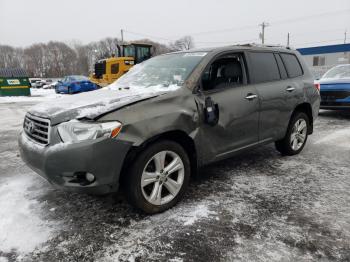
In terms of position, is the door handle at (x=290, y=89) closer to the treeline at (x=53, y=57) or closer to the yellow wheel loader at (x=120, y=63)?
the yellow wheel loader at (x=120, y=63)

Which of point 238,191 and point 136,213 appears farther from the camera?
point 238,191

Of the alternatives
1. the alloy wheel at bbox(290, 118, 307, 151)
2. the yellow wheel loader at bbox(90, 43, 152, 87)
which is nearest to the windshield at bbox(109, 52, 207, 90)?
the alloy wheel at bbox(290, 118, 307, 151)

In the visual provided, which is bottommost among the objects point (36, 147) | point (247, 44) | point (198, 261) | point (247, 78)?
point (198, 261)

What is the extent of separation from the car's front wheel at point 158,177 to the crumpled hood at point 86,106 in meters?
0.51

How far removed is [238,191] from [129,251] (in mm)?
1587

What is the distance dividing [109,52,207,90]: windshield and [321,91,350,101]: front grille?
5.82m

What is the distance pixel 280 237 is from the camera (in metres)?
2.49

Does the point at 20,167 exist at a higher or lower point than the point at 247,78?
lower

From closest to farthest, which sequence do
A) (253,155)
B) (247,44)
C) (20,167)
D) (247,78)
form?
(247,78) < (247,44) < (20,167) < (253,155)

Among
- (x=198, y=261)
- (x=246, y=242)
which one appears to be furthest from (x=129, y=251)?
(x=246, y=242)

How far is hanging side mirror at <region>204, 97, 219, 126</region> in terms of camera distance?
10.3ft

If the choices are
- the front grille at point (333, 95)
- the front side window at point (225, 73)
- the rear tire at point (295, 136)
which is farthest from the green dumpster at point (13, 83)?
the rear tire at point (295, 136)

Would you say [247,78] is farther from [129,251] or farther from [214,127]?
[129,251]

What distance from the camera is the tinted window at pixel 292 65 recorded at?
451 cm
